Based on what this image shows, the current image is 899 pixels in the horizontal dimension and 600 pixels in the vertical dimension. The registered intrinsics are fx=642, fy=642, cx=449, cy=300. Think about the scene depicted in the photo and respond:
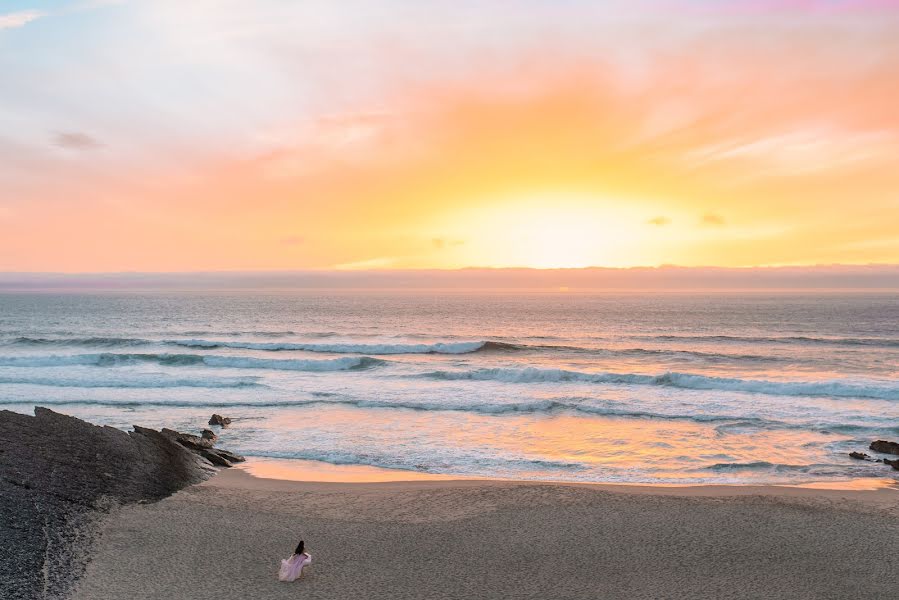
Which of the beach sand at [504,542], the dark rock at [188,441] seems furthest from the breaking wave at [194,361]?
the beach sand at [504,542]

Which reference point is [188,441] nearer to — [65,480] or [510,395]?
[65,480]

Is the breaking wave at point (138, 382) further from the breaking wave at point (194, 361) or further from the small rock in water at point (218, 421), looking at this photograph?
the small rock in water at point (218, 421)

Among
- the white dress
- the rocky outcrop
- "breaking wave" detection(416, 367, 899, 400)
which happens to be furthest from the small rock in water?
"breaking wave" detection(416, 367, 899, 400)

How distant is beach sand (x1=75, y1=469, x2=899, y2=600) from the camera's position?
900 cm

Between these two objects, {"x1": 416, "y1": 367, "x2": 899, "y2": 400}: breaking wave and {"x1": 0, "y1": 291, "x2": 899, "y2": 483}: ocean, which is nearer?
{"x1": 0, "y1": 291, "x2": 899, "y2": 483}: ocean

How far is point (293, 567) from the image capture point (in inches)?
357

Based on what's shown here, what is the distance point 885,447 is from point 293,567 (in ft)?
54.6

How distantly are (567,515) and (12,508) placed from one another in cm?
963

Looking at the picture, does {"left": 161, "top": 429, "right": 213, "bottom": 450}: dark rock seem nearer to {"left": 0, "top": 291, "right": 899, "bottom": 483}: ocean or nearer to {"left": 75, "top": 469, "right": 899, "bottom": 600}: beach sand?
{"left": 0, "top": 291, "right": 899, "bottom": 483}: ocean

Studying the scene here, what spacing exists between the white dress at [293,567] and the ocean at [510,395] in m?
6.98

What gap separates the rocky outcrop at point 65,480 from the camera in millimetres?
9125

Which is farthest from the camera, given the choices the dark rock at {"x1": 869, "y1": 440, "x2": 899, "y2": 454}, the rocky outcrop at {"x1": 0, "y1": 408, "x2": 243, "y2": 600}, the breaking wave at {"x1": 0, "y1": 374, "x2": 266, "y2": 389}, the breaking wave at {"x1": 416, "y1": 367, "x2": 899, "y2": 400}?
the breaking wave at {"x1": 0, "y1": 374, "x2": 266, "y2": 389}

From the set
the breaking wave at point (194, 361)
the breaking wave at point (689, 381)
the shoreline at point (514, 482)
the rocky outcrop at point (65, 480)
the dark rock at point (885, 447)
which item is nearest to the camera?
the rocky outcrop at point (65, 480)

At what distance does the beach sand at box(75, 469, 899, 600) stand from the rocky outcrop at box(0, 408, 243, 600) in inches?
19.8
